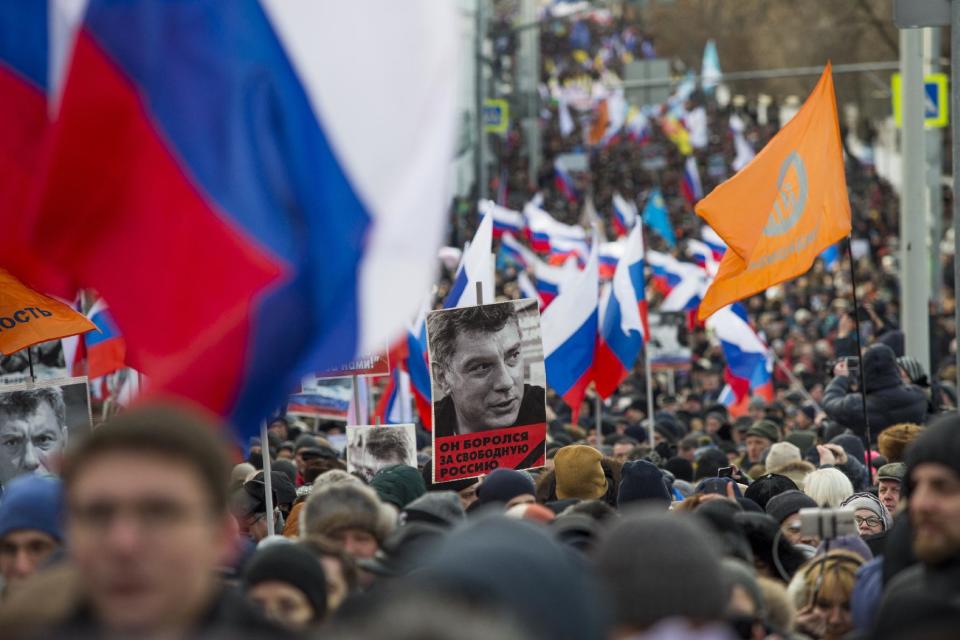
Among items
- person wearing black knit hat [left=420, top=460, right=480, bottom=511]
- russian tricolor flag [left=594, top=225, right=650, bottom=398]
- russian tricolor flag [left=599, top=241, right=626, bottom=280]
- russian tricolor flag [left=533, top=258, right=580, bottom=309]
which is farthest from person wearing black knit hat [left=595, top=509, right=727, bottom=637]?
russian tricolor flag [left=599, top=241, right=626, bottom=280]

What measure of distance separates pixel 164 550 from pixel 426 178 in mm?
1859

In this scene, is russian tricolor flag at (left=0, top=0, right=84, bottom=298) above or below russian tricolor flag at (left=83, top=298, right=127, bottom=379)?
above

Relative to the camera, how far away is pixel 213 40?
4898 mm

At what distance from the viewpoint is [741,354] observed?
18.5 meters

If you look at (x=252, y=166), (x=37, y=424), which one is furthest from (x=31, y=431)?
(x=252, y=166)

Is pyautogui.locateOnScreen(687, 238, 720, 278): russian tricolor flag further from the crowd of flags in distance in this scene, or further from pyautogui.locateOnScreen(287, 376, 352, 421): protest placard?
the crowd of flags in distance

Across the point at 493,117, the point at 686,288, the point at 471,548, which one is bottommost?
the point at 471,548

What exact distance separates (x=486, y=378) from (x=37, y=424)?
2231 mm

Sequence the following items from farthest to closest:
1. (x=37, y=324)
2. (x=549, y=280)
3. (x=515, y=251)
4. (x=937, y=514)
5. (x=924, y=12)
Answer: (x=515, y=251) → (x=549, y=280) → (x=37, y=324) → (x=924, y=12) → (x=937, y=514)

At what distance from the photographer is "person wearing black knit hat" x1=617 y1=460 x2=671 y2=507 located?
775 cm

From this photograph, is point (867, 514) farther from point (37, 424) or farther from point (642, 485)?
point (37, 424)

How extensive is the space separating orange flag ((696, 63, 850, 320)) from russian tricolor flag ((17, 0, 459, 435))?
467cm

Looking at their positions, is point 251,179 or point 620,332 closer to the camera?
point 251,179

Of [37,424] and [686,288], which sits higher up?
[686,288]
